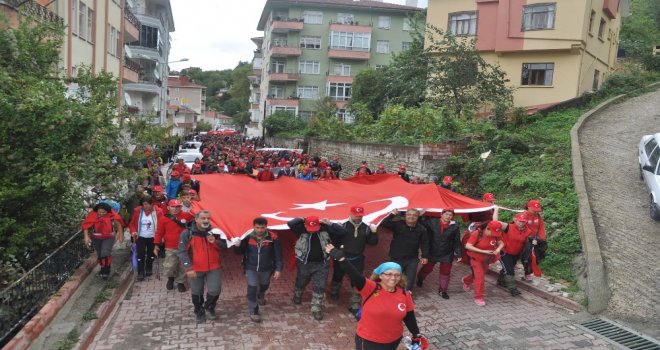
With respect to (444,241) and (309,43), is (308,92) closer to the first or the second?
(309,43)

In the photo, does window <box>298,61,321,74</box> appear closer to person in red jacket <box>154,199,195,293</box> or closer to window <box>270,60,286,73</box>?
window <box>270,60,286,73</box>

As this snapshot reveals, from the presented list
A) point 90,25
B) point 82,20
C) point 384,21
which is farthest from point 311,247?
point 384,21

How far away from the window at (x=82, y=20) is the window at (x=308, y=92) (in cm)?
3244

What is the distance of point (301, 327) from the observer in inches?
283

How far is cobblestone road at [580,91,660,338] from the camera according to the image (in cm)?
804

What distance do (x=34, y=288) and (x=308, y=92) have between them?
154 feet

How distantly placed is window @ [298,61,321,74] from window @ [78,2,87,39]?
32329 millimetres

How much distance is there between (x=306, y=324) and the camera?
730cm

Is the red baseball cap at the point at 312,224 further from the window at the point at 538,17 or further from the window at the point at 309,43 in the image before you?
the window at the point at 309,43

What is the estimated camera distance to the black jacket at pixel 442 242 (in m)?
8.36

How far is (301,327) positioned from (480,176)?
9394mm

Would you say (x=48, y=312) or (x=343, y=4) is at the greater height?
(x=343, y=4)

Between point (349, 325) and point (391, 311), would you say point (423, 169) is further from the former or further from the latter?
point (391, 311)

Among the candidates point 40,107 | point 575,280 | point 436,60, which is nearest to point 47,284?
point 40,107
